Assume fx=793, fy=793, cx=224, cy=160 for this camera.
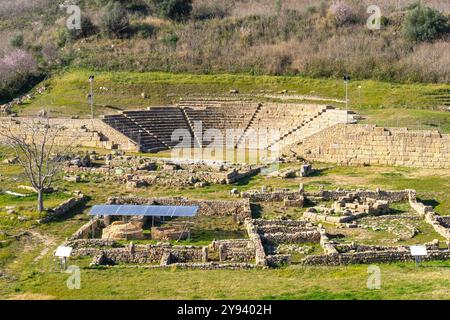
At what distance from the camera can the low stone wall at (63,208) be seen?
35094mm

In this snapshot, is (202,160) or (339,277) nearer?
(339,277)

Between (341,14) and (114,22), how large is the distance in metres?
22.1

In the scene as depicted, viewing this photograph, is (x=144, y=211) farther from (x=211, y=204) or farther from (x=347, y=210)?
(x=347, y=210)

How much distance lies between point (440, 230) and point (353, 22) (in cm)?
4693

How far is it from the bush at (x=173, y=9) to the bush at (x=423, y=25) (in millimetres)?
22722

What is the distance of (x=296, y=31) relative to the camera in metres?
74.7

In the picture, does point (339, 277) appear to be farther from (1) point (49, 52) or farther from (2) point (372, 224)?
(1) point (49, 52)

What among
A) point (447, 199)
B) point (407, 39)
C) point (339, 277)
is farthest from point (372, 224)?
point (407, 39)

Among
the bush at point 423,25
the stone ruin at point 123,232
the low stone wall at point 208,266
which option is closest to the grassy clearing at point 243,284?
the low stone wall at point 208,266

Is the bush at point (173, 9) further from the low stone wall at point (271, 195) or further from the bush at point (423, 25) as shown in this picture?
the low stone wall at point (271, 195)

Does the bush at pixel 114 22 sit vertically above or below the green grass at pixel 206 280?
above

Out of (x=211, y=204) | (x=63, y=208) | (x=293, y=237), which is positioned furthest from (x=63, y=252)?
(x=211, y=204)

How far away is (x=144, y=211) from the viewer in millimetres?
33125
